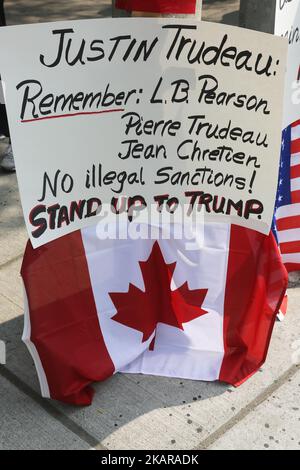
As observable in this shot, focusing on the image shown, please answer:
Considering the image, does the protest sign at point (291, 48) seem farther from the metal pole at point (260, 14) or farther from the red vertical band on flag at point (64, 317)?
the red vertical band on flag at point (64, 317)

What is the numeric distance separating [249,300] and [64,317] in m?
0.80

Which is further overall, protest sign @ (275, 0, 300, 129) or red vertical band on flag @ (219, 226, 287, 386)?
red vertical band on flag @ (219, 226, 287, 386)

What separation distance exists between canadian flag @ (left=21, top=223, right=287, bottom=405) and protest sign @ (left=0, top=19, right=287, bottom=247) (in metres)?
0.21

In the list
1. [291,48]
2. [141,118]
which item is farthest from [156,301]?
[291,48]

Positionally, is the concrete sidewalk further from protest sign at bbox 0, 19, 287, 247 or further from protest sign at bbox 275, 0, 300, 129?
protest sign at bbox 275, 0, 300, 129

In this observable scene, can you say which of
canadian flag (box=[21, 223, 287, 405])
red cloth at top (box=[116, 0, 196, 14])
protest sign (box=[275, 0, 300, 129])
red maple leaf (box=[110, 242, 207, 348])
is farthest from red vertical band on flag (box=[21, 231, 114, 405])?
protest sign (box=[275, 0, 300, 129])

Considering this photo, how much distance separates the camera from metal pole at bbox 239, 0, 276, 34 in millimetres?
2779

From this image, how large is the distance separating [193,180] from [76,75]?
627 millimetres

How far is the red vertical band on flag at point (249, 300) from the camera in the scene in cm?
288

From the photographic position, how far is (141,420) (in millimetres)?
2721

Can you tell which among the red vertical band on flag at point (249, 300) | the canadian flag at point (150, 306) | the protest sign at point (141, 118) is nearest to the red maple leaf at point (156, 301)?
the canadian flag at point (150, 306)

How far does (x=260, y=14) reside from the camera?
286 cm

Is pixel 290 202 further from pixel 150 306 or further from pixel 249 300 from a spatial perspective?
pixel 150 306
